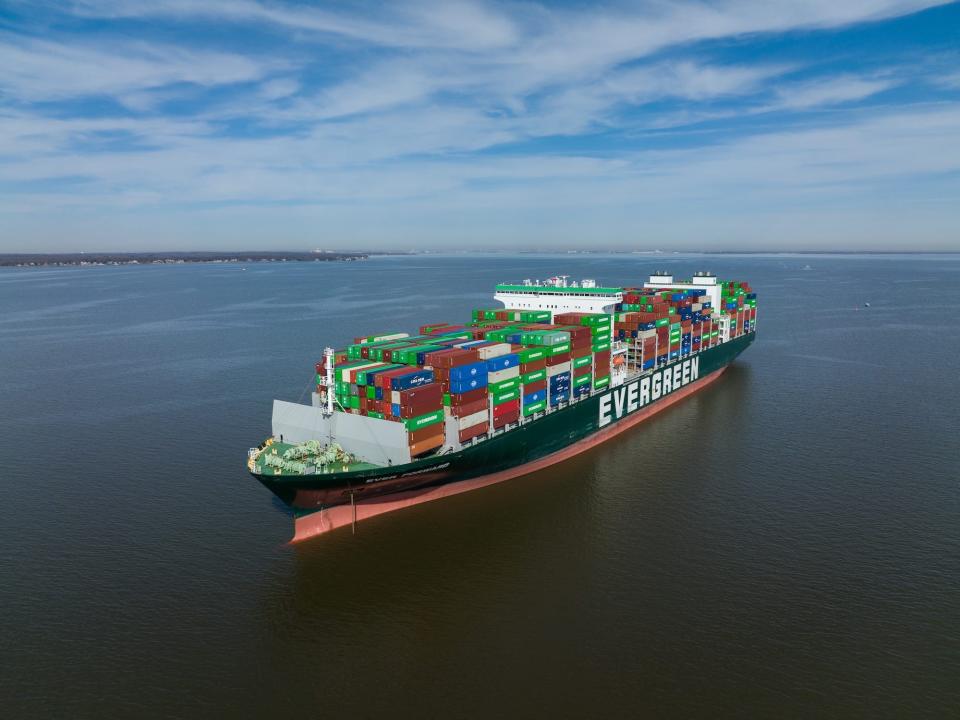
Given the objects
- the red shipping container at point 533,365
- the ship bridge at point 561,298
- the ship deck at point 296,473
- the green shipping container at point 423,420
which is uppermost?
the ship bridge at point 561,298

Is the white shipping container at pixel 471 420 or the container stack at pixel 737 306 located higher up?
the container stack at pixel 737 306

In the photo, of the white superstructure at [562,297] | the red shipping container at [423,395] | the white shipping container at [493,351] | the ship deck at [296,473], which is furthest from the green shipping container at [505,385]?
the white superstructure at [562,297]

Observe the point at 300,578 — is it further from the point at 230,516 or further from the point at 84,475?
Result: the point at 84,475

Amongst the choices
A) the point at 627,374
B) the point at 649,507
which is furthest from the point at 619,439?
the point at 649,507

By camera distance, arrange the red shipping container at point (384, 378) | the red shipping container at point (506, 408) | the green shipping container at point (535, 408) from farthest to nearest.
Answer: the green shipping container at point (535, 408) → the red shipping container at point (506, 408) → the red shipping container at point (384, 378)

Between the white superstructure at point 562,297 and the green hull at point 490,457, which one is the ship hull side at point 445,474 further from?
the white superstructure at point 562,297

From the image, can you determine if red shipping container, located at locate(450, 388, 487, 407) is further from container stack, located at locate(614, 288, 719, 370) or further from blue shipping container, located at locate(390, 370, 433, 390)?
container stack, located at locate(614, 288, 719, 370)
